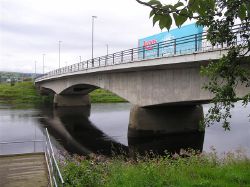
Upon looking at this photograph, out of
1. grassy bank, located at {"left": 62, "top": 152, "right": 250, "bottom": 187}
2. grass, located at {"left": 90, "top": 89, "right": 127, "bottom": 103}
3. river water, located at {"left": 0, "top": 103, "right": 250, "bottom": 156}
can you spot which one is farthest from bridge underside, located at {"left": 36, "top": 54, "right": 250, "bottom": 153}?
grass, located at {"left": 90, "top": 89, "right": 127, "bottom": 103}

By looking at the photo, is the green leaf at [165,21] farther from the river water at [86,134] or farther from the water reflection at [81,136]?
the water reflection at [81,136]

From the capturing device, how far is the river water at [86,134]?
2088 cm

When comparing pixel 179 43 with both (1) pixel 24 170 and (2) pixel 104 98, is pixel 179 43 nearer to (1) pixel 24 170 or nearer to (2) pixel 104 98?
(1) pixel 24 170

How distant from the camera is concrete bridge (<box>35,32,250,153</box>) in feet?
57.7

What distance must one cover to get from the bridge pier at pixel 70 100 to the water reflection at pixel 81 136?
10654 mm

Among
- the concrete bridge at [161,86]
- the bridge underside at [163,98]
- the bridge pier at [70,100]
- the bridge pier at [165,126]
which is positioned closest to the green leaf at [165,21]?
the concrete bridge at [161,86]

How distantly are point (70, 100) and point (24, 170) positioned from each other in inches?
1641

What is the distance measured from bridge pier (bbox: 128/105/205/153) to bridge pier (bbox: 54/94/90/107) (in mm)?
27762

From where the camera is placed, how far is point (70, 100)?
168ft

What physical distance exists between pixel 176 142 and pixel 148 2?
20290 millimetres

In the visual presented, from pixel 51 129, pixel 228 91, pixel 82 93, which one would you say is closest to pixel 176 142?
pixel 51 129

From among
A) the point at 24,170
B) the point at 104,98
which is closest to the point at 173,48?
the point at 24,170

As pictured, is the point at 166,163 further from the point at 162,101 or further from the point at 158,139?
the point at 158,139

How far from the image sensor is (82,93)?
166ft
